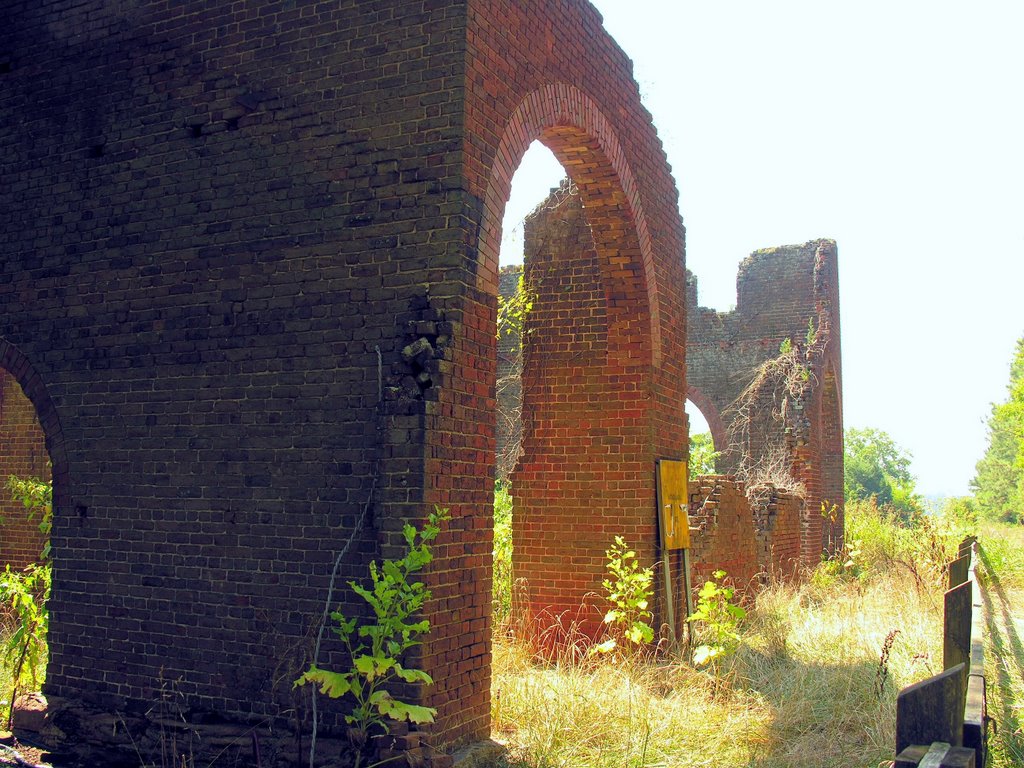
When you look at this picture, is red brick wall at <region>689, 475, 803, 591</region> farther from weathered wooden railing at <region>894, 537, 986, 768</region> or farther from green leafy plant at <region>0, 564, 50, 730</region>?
weathered wooden railing at <region>894, 537, 986, 768</region>

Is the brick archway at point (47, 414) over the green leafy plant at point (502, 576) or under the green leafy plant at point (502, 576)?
over

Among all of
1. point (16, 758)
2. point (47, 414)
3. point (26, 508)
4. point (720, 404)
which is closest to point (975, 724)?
point (16, 758)

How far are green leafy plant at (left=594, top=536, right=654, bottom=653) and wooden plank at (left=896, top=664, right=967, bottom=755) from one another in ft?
16.8

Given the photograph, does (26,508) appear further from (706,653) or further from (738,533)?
(738,533)

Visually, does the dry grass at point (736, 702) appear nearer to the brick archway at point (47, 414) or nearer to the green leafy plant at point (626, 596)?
the green leafy plant at point (626, 596)

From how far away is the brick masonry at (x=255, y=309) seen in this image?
5.94 meters

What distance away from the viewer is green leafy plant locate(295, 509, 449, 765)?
533 centimetres

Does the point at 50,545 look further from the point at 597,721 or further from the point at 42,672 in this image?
the point at 597,721

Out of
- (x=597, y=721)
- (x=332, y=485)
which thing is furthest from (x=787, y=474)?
(x=332, y=485)

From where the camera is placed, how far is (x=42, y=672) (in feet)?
25.0

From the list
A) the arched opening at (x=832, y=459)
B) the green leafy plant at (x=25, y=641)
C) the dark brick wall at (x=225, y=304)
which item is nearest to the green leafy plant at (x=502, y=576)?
the dark brick wall at (x=225, y=304)

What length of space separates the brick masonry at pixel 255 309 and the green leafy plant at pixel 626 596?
7.78ft

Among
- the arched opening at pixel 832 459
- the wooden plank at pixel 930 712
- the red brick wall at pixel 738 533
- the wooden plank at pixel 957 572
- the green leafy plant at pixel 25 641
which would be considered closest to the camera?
the wooden plank at pixel 930 712

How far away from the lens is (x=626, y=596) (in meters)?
8.45
